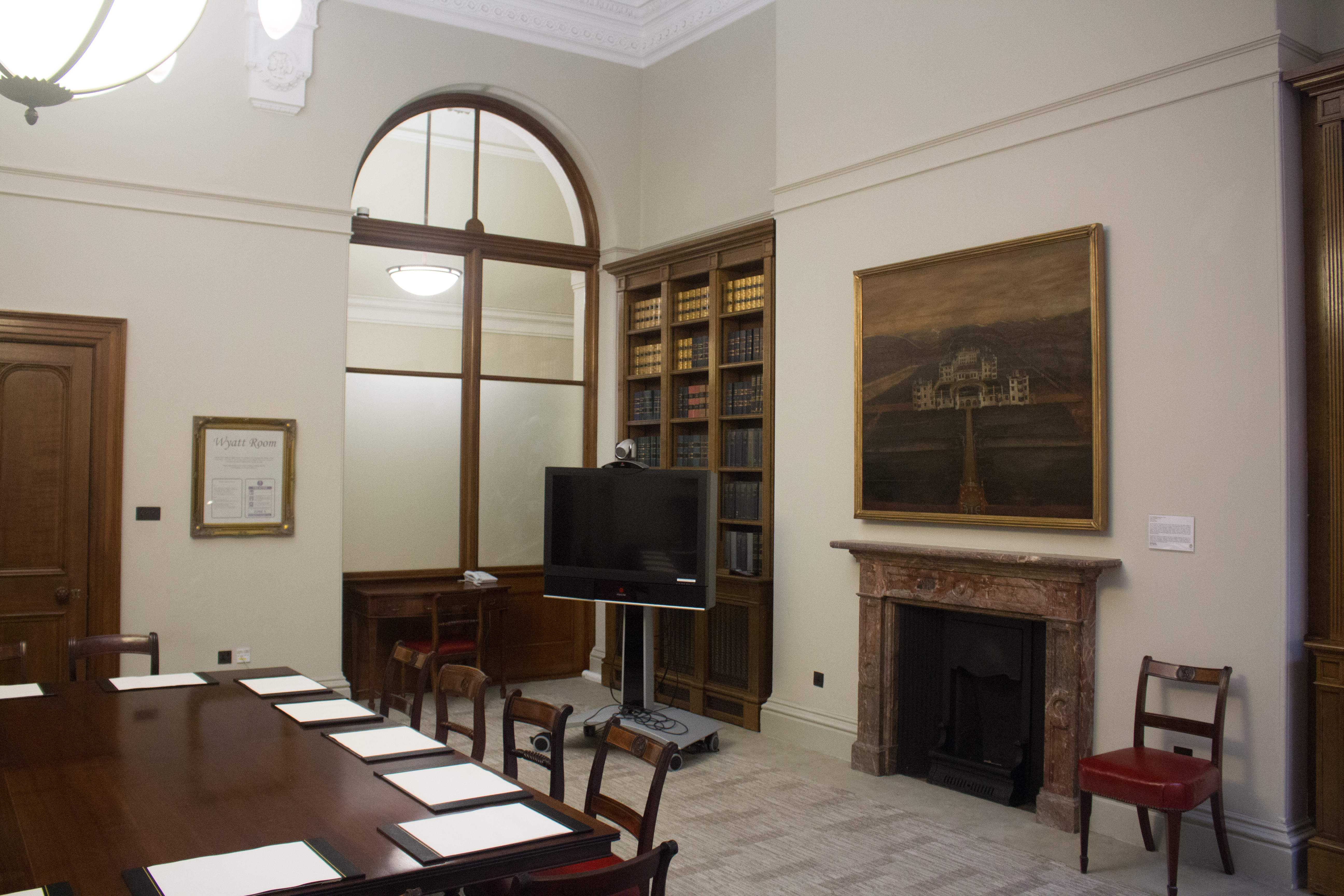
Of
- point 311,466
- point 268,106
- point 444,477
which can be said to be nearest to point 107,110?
point 268,106

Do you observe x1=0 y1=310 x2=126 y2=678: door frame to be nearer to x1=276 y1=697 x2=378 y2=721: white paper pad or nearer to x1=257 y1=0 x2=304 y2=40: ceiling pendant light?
x1=276 y1=697 x2=378 y2=721: white paper pad

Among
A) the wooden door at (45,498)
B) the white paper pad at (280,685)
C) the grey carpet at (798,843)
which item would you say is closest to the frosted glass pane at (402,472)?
the wooden door at (45,498)

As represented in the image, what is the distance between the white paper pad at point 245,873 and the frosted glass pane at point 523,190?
5.97m

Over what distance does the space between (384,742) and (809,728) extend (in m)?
3.39

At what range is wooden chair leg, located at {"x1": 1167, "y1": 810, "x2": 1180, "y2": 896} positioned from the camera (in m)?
3.65

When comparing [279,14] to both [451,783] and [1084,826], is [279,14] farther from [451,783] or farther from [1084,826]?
[1084,826]

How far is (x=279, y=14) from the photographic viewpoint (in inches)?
110

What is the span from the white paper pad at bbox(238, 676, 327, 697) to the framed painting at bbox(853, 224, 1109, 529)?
3.05 metres

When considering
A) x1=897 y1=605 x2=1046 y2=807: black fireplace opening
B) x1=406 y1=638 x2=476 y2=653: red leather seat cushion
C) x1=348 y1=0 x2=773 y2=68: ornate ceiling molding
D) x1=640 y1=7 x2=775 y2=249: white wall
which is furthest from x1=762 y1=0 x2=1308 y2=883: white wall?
x1=406 y1=638 x2=476 y2=653: red leather seat cushion

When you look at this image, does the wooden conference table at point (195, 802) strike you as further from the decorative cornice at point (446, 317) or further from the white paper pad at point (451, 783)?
the decorative cornice at point (446, 317)

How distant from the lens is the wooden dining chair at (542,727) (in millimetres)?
2967

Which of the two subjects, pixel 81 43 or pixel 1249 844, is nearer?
pixel 81 43

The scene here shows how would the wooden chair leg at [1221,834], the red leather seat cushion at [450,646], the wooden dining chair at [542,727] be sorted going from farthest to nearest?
the red leather seat cushion at [450,646]
the wooden chair leg at [1221,834]
the wooden dining chair at [542,727]

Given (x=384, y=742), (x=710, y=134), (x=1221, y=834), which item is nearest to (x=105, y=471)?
(x=384, y=742)
